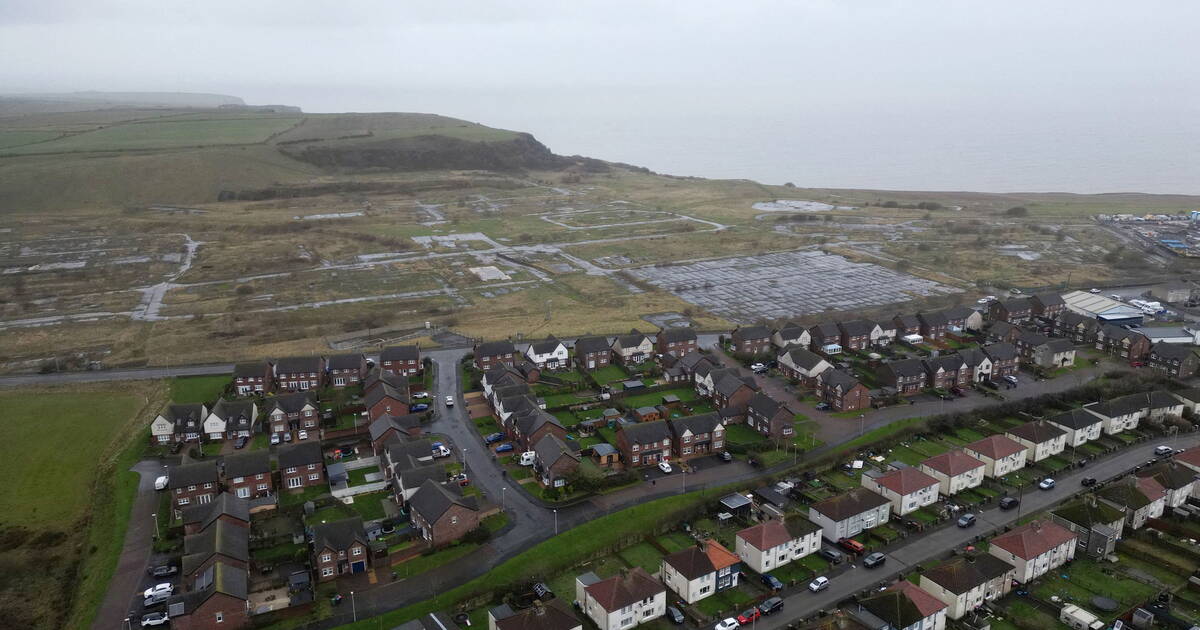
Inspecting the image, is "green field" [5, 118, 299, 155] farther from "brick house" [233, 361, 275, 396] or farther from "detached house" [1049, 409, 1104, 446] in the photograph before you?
"detached house" [1049, 409, 1104, 446]

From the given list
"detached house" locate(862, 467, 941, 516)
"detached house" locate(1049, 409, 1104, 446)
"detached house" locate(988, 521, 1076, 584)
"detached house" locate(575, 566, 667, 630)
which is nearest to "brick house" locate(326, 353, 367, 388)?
"detached house" locate(575, 566, 667, 630)

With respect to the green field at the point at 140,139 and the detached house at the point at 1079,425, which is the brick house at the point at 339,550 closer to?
the detached house at the point at 1079,425

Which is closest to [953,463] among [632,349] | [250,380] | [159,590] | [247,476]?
[632,349]

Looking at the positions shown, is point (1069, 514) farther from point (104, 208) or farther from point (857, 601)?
point (104, 208)

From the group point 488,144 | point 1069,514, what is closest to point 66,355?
point 1069,514

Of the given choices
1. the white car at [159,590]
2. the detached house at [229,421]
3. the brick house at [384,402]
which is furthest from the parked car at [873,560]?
the detached house at [229,421]

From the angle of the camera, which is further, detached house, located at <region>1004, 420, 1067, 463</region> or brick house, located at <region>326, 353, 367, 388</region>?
brick house, located at <region>326, 353, 367, 388</region>
